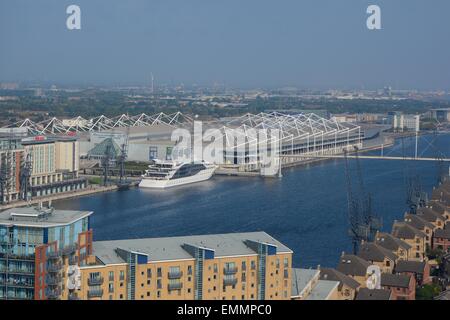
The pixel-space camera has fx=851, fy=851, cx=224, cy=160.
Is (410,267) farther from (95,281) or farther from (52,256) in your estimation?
(52,256)

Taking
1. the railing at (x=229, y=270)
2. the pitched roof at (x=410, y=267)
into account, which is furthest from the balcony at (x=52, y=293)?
the pitched roof at (x=410, y=267)

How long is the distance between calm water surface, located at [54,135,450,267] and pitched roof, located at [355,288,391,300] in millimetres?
1235

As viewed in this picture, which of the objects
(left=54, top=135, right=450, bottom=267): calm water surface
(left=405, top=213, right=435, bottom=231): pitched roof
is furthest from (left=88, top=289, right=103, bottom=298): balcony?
(left=405, top=213, right=435, bottom=231): pitched roof

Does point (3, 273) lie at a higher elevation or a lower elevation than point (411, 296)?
higher

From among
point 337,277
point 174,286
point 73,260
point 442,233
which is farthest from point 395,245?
point 73,260

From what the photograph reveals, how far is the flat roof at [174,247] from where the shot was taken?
4.54m

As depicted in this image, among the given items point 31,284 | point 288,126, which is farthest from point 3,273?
point 288,126

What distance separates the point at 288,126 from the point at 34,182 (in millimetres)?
8847

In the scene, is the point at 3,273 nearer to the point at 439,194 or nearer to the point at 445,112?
the point at 439,194

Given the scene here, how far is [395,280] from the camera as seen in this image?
587 cm

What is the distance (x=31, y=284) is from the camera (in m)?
4.11

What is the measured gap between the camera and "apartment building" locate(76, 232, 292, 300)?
4.40 meters

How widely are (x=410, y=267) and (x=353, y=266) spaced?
27.1 inches

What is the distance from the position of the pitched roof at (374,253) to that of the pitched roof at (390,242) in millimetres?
369
